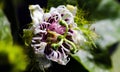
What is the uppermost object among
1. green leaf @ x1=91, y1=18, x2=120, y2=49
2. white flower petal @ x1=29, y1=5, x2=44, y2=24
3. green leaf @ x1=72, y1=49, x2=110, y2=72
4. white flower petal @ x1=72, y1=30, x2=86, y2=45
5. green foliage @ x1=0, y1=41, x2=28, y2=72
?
green foliage @ x1=0, y1=41, x2=28, y2=72

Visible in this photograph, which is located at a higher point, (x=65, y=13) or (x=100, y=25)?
(x=65, y=13)

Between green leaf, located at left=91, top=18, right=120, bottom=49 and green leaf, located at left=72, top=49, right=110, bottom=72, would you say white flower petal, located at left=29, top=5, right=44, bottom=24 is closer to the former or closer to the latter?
green leaf, located at left=72, top=49, right=110, bottom=72

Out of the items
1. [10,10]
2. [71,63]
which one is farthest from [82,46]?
[10,10]

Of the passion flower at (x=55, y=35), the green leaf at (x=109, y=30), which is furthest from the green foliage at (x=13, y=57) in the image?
the green leaf at (x=109, y=30)

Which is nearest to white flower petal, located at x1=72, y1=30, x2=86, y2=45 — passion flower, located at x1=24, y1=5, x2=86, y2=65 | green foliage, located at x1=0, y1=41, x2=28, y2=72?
passion flower, located at x1=24, y1=5, x2=86, y2=65

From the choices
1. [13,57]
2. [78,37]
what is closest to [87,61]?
[78,37]

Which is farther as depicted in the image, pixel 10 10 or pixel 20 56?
pixel 10 10

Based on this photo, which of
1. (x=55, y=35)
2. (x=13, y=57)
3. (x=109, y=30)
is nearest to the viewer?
(x=13, y=57)

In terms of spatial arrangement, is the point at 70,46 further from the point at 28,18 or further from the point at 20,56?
the point at 20,56

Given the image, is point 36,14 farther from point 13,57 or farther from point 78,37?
point 13,57
